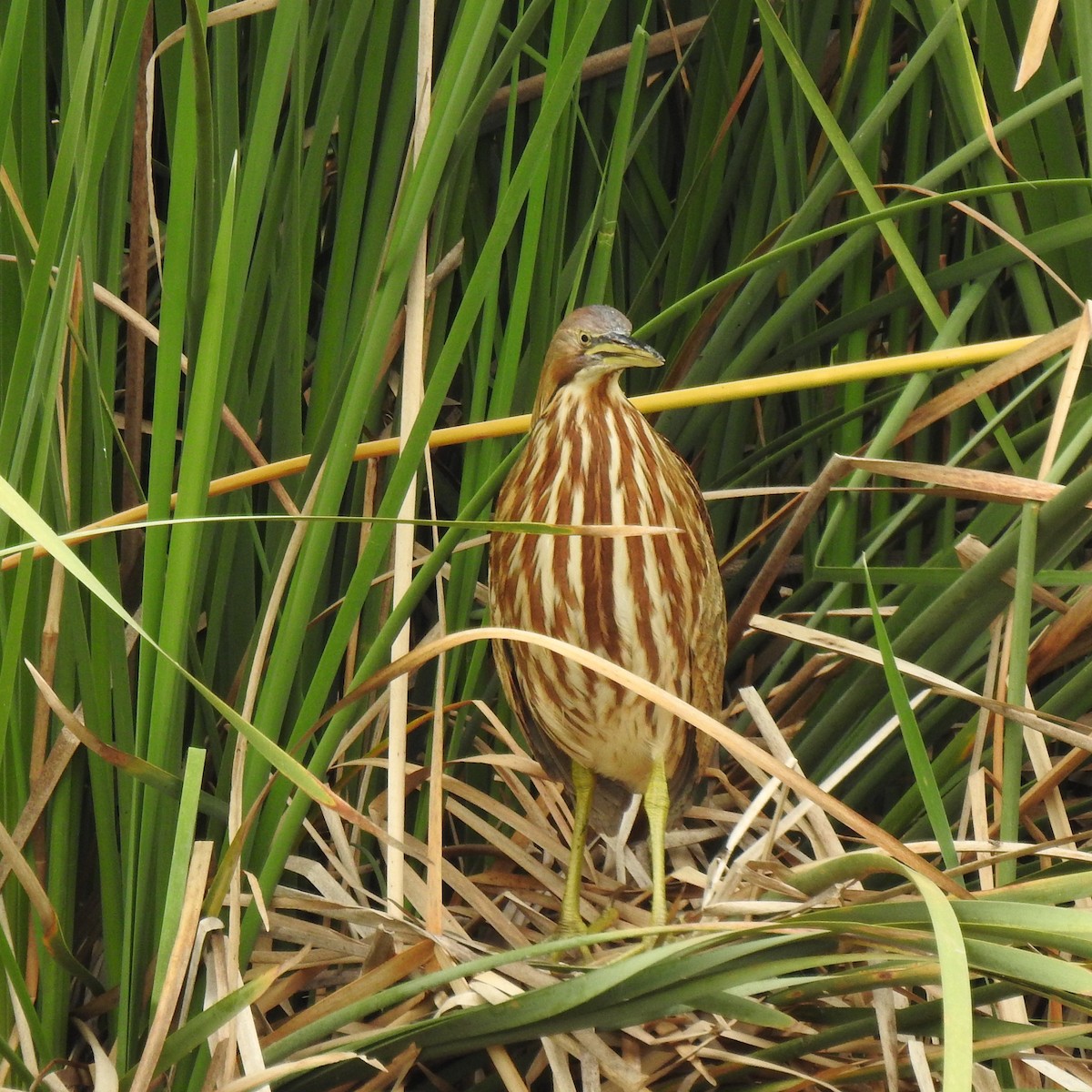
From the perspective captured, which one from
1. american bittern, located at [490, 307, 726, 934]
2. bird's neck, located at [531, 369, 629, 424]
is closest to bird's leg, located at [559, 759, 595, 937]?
A: american bittern, located at [490, 307, 726, 934]

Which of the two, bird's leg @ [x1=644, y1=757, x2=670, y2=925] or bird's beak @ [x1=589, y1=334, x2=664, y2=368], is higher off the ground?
bird's beak @ [x1=589, y1=334, x2=664, y2=368]

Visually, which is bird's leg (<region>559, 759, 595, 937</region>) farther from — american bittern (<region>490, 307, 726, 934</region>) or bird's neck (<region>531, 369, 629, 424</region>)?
bird's neck (<region>531, 369, 629, 424</region>)

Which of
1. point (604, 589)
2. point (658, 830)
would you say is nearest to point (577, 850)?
point (658, 830)

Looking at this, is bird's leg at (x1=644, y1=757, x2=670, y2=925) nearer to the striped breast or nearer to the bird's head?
the striped breast

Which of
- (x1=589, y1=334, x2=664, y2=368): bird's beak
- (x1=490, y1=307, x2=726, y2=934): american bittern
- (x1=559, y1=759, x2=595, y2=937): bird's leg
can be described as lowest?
A: (x1=559, y1=759, x2=595, y2=937): bird's leg

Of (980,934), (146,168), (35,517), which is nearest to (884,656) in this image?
(980,934)

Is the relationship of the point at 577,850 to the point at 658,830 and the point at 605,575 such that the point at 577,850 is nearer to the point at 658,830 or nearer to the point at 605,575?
the point at 658,830

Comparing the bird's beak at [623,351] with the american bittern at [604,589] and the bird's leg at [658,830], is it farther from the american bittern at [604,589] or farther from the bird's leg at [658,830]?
the bird's leg at [658,830]

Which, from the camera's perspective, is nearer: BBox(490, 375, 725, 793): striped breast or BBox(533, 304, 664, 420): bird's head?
BBox(533, 304, 664, 420): bird's head
